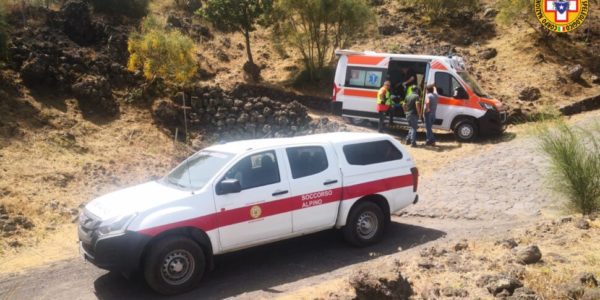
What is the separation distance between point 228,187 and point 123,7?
21.0m

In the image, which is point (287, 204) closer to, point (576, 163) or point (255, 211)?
point (255, 211)

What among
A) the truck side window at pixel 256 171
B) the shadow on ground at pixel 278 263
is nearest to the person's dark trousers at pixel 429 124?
the shadow on ground at pixel 278 263

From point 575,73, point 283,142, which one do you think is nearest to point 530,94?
point 575,73

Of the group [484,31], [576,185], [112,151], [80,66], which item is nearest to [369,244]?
[576,185]

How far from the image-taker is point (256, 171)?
23.1 feet

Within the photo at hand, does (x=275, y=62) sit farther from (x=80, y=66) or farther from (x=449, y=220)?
(x=449, y=220)

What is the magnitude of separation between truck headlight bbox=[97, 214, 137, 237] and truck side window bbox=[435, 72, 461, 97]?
1226cm

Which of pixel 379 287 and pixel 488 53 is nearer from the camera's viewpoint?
pixel 379 287

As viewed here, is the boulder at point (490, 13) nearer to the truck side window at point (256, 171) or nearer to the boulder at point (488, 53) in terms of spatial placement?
the boulder at point (488, 53)

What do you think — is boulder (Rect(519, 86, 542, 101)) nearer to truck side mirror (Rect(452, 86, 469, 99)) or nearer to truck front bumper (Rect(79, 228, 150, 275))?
truck side mirror (Rect(452, 86, 469, 99))

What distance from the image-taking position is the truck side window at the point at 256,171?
6875 millimetres

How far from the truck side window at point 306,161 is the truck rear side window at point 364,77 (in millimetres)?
9993

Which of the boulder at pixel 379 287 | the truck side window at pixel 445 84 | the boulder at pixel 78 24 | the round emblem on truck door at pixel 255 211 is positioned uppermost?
the boulder at pixel 78 24

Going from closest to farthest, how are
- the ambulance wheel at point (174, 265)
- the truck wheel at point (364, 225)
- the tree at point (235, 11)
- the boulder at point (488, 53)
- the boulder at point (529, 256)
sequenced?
the boulder at point (529, 256) < the ambulance wheel at point (174, 265) < the truck wheel at point (364, 225) < the tree at point (235, 11) < the boulder at point (488, 53)
